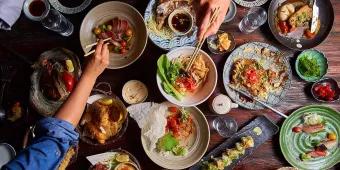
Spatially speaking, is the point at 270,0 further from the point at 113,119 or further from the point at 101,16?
the point at 113,119

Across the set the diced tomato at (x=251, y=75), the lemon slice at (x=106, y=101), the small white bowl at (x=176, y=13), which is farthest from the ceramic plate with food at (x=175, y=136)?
the small white bowl at (x=176, y=13)

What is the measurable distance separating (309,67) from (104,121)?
197 centimetres

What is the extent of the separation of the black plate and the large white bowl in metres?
0.70

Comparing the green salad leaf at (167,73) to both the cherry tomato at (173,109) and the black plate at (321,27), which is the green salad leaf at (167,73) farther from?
the black plate at (321,27)

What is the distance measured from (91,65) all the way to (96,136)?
0.85 metres

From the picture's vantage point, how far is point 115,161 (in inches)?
152

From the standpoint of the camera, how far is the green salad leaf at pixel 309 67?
12.9 feet

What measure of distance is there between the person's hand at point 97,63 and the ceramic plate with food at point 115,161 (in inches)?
37.6

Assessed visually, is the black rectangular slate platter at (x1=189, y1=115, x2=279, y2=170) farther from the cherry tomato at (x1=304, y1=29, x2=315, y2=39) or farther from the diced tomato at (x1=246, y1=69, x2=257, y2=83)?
the cherry tomato at (x1=304, y1=29, x2=315, y2=39)

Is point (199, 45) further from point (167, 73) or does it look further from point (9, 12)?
point (9, 12)

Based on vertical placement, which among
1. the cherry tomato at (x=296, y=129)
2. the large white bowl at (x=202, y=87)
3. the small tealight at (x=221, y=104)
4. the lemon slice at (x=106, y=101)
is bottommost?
the cherry tomato at (x=296, y=129)

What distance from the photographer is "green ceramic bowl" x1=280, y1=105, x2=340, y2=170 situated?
13.0 feet

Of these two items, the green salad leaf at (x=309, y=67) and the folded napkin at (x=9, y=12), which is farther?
the green salad leaf at (x=309, y=67)

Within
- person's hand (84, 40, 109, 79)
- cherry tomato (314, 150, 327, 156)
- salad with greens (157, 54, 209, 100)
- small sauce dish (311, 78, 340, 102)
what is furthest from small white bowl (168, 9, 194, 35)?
cherry tomato (314, 150, 327, 156)
